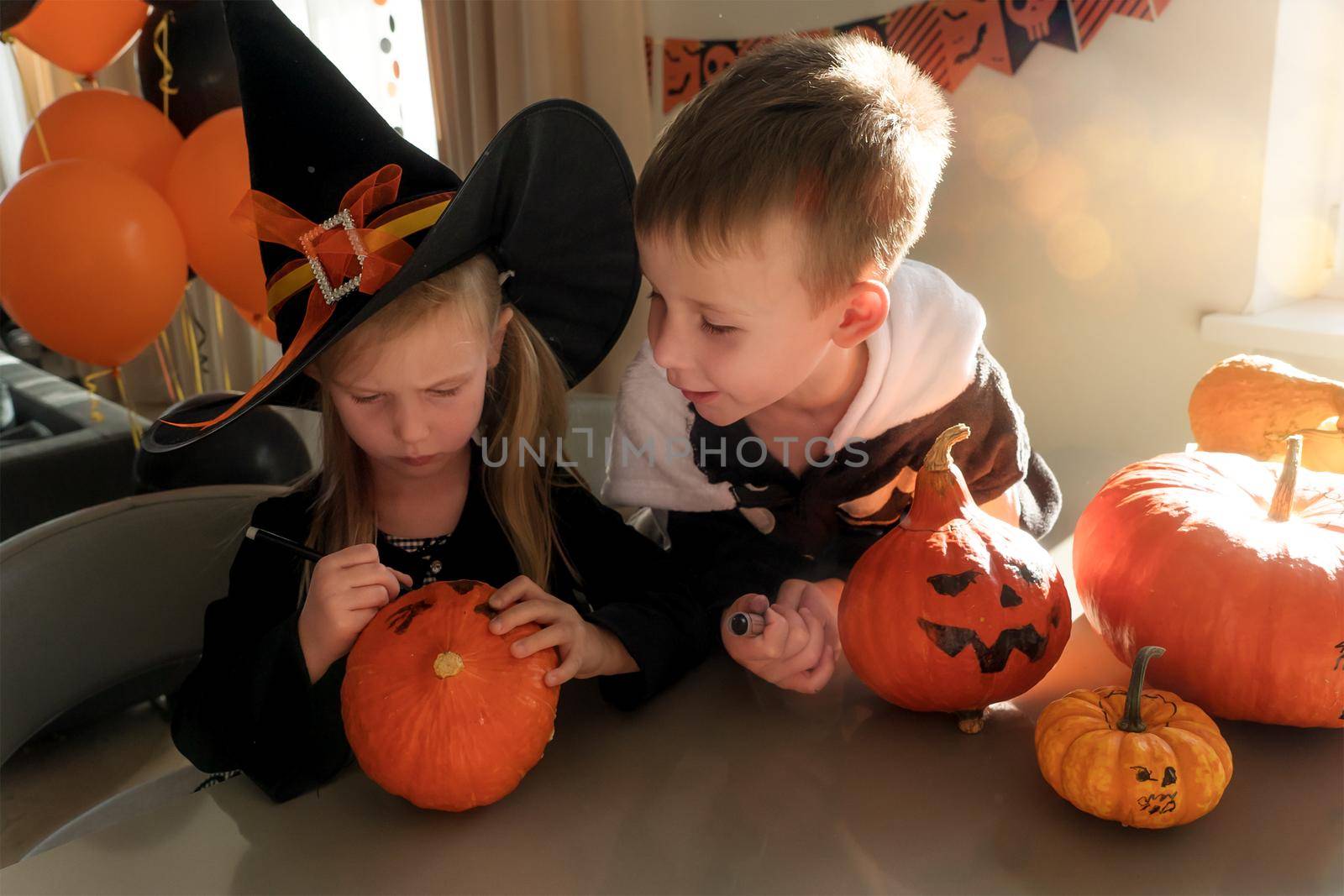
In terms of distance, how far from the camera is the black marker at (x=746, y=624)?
0.77m

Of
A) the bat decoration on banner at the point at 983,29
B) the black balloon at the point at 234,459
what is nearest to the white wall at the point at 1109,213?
the bat decoration on banner at the point at 983,29

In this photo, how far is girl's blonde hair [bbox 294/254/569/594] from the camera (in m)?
0.95

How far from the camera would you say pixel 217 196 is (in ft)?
5.62

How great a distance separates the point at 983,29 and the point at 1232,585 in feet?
3.05

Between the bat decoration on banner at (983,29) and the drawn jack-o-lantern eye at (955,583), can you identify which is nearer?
the drawn jack-o-lantern eye at (955,583)

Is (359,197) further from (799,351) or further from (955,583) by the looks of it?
(955,583)

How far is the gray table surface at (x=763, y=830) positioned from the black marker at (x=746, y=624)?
73mm

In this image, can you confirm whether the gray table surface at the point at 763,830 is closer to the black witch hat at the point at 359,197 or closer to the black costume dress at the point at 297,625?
the black costume dress at the point at 297,625

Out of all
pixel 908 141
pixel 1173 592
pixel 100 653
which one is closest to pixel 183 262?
pixel 100 653

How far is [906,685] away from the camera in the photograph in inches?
29.4

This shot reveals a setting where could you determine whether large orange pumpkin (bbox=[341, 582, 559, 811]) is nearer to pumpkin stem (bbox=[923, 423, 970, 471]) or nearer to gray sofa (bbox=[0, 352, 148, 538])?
pumpkin stem (bbox=[923, 423, 970, 471])

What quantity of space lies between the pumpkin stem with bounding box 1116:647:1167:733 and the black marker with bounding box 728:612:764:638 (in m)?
0.26

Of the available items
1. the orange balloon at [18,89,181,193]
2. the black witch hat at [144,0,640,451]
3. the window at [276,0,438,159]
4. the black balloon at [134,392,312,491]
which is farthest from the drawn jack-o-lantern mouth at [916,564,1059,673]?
the window at [276,0,438,159]

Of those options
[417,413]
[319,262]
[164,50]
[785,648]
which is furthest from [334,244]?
[164,50]
